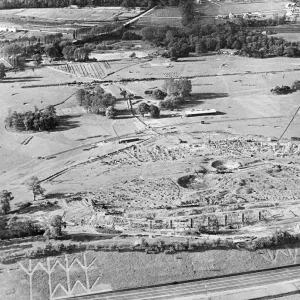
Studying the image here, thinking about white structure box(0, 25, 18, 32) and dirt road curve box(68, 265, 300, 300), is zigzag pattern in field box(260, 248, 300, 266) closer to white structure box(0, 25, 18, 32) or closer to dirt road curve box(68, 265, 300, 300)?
dirt road curve box(68, 265, 300, 300)

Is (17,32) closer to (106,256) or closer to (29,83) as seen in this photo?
(29,83)

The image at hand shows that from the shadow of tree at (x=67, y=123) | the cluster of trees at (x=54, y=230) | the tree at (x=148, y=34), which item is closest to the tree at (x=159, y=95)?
the shadow of tree at (x=67, y=123)

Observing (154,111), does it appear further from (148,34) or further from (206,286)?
(148,34)

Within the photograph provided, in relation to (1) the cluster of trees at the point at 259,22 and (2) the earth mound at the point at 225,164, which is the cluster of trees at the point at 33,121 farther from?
(1) the cluster of trees at the point at 259,22

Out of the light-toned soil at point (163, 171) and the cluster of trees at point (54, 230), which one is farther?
the cluster of trees at point (54, 230)

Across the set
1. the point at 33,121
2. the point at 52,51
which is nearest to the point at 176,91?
the point at 33,121
